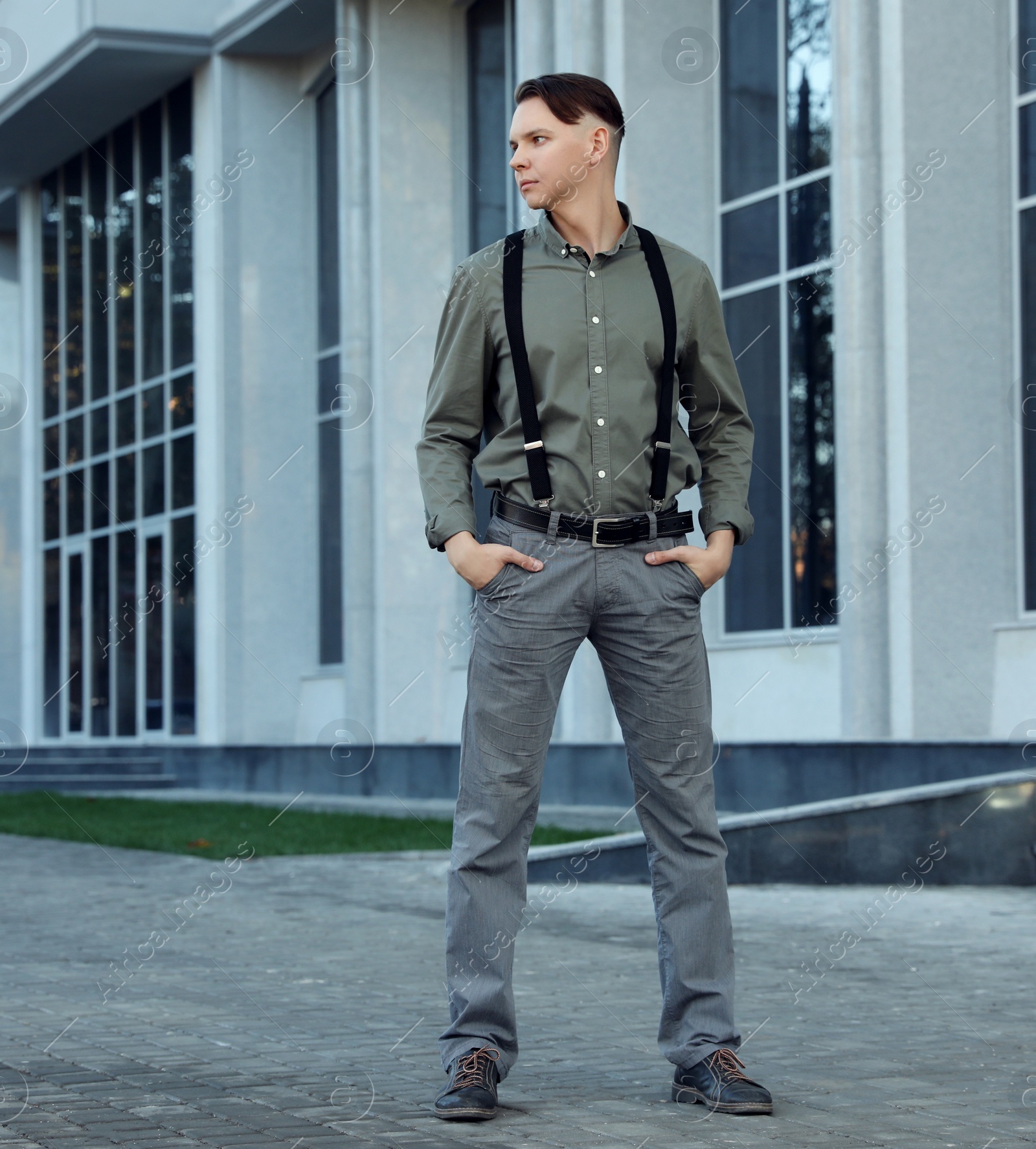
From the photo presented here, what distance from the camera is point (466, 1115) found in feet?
12.6

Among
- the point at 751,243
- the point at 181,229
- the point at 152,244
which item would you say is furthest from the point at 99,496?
the point at 751,243

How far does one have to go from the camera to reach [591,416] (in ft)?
13.0

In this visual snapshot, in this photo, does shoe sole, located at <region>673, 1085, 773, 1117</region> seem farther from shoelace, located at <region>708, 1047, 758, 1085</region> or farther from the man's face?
the man's face

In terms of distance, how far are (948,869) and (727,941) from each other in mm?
5314

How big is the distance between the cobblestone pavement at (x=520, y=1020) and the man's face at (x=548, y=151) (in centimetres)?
207

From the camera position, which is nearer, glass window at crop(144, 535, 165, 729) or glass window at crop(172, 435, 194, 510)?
glass window at crop(172, 435, 194, 510)

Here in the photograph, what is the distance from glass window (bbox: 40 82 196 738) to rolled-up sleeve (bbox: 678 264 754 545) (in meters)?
19.7

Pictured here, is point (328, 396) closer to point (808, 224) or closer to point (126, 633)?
point (126, 633)

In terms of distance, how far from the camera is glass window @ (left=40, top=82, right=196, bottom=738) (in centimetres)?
2402

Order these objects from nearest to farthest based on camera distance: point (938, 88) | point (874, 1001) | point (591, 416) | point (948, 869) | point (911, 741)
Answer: point (591, 416)
point (874, 1001)
point (948, 869)
point (911, 741)
point (938, 88)

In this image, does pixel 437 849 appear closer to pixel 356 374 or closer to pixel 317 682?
pixel 356 374

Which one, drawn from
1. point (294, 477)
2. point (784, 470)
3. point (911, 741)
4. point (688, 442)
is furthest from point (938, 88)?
point (294, 477)

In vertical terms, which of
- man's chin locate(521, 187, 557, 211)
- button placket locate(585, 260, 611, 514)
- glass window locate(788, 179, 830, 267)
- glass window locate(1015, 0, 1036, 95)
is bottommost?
button placket locate(585, 260, 611, 514)

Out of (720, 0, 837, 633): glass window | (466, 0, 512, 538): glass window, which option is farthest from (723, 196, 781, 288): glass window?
(466, 0, 512, 538): glass window
